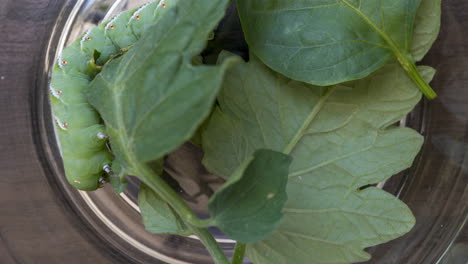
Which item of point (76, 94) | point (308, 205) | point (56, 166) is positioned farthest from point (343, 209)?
point (56, 166)

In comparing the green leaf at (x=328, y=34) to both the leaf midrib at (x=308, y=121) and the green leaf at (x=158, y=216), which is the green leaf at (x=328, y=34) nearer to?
the leaf midrib at (x=308, y=121)

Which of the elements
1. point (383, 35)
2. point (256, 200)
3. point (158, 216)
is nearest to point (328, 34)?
point (383, 35)

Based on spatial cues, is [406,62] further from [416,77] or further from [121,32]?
[121,32]

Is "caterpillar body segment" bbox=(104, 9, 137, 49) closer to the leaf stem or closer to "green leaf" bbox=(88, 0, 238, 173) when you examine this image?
"green leaf" bbox=(88, 0, 238, 173)

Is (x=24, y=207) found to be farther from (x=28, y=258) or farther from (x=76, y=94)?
(x=76, y=94)

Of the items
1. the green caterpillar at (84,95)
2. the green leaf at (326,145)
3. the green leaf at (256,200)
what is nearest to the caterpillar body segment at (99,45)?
the green caterpillar at (84,95)

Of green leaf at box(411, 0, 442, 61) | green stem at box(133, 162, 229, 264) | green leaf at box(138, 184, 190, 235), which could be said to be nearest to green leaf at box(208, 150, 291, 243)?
green stem at box(133, 162, 229, 264)
